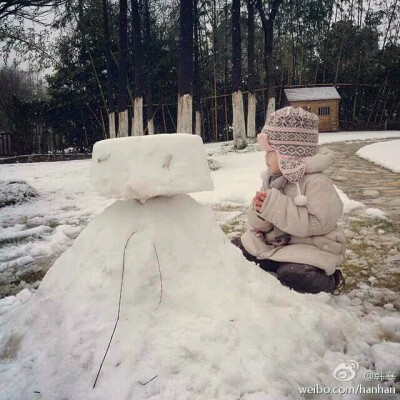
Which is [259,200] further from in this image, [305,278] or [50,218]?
[50,218]

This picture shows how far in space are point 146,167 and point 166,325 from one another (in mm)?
677

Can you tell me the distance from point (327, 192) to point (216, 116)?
18.7 m

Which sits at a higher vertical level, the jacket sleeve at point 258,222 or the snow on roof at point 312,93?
the snow on roof at point 312,93

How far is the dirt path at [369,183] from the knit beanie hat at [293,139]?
78.6 inches

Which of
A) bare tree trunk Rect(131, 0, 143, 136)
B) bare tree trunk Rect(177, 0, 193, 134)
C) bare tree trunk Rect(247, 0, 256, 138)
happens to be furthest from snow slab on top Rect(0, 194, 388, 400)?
bare tree trunk Rect(247, 0, 256, 138)

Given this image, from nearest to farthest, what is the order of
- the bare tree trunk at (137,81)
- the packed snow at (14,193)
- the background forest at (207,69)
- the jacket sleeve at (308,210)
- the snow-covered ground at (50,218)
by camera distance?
the jacket sleeve at (308,210)
the snow-covered ground at (50,218)
the packed snow at (14,193)
the bare tree trunk at (137,81)
the background forest at (207,69)

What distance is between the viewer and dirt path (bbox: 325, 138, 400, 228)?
438 centimetres

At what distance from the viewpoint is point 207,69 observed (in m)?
20.9

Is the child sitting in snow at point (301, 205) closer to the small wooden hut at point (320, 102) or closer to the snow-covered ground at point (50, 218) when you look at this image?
the snow-covered ground at point (50, 218)

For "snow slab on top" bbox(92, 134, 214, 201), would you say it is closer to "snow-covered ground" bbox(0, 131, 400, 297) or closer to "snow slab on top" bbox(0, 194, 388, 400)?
"snow slab on top" bbox(0, 194, 388, 400)

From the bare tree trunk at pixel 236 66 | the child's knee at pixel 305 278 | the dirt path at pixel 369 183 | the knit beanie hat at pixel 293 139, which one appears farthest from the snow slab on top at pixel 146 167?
the bare tree trunk at pixel 236 66

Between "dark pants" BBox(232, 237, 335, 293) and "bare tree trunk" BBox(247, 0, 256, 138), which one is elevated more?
A: "bare tree trunk" BBox(247, 0, 256, 138)

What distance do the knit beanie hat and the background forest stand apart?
14993mm

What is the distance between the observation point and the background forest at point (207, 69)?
1858 centimetres
